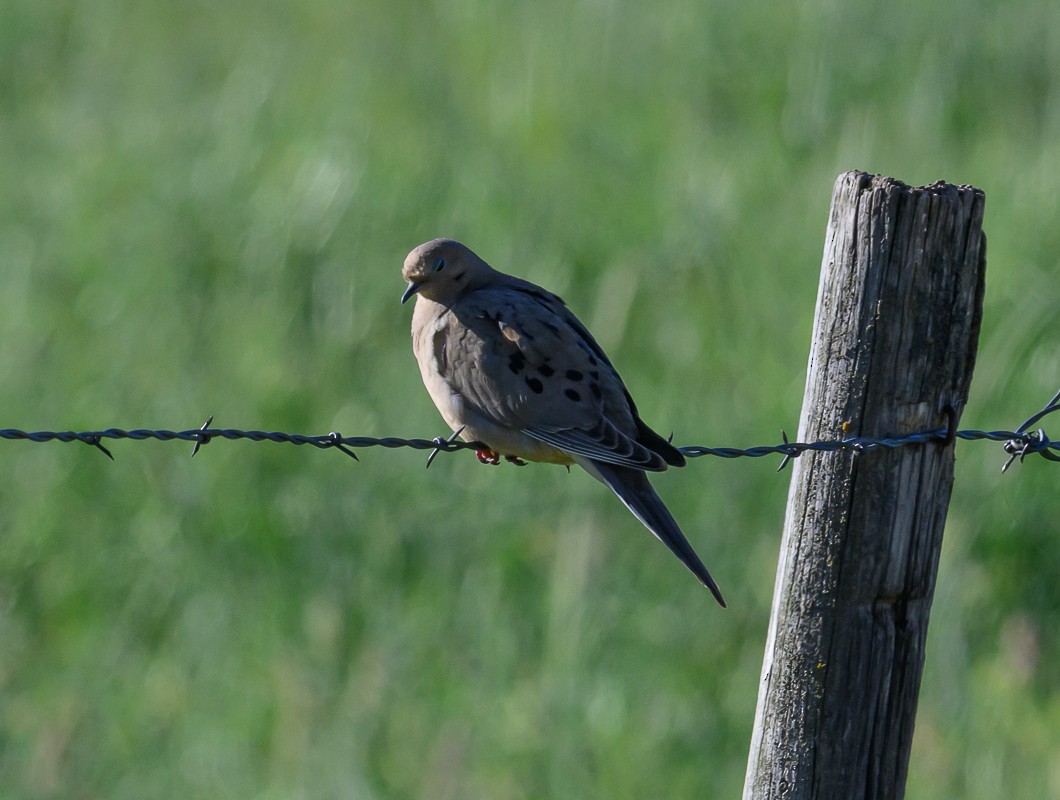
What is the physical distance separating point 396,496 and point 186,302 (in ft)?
6.76

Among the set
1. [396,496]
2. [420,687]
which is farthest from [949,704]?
[396,496]

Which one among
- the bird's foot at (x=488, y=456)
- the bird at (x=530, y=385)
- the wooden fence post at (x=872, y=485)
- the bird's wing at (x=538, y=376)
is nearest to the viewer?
the wooden fence post at (x=872, y=485)

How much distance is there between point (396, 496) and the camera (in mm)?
6910

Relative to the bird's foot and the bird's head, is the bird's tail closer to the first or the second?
the bird's foot

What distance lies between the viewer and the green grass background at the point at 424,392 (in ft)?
19.4

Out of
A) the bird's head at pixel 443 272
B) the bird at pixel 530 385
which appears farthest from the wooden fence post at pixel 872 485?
the bird's head at pixel 443 272

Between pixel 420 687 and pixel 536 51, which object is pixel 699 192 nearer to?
pixel 536 51

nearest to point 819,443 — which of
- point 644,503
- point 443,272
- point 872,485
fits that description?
point 872,485

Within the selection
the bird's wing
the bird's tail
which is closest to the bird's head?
the bird's wing

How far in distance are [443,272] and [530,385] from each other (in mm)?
787

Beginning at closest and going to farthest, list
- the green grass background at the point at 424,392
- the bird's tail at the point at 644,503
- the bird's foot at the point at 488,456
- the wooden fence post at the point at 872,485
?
1. the wooden fence post at the point at 872,485
2. the bird's tail at the point at 644,503
3. the bird's foot at the point at 488,456
4. the green grass background at the point at 424,392

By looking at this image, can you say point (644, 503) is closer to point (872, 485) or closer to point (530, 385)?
point (530, 385)

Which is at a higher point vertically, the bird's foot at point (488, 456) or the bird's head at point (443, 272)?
the bird's head at point (443, 272)

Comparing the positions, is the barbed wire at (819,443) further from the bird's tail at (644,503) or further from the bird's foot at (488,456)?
the bird's foot at (488,456)
